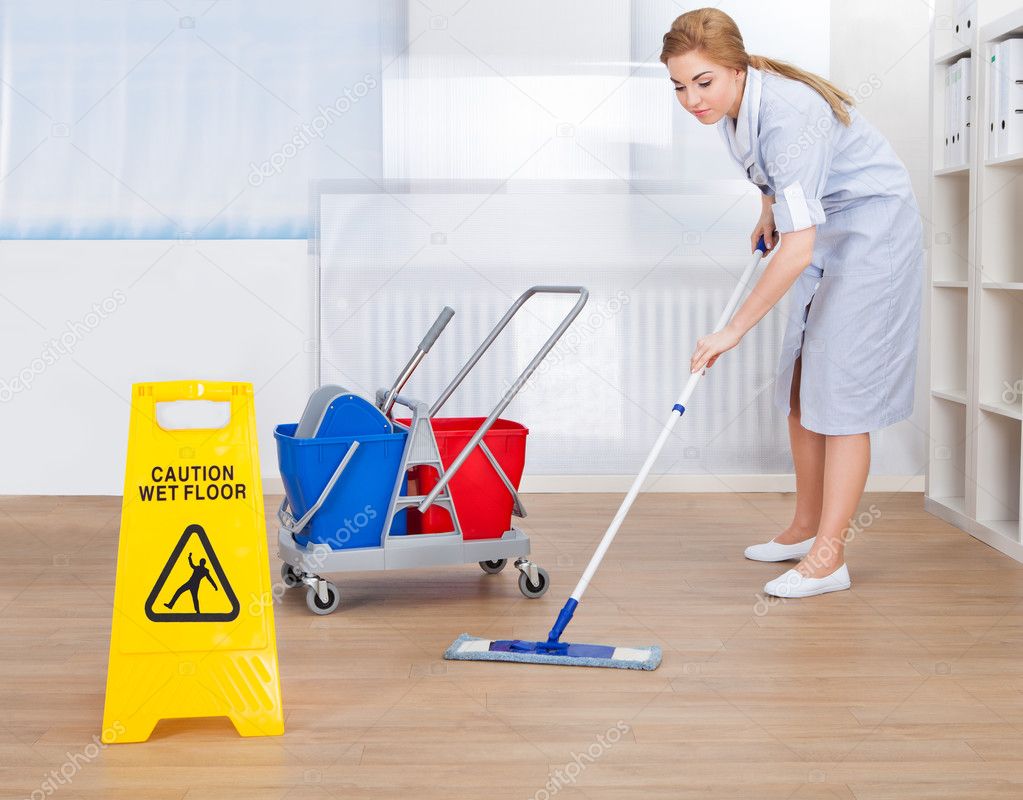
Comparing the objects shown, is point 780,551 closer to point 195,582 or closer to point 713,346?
point 713,346

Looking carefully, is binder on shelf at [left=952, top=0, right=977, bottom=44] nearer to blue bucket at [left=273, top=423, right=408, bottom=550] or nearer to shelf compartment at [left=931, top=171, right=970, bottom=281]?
shelf compartment at [left=931, top=171, right=970, bottom=281]

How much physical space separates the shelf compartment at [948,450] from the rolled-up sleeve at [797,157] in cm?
125

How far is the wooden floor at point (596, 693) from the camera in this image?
1414 mm

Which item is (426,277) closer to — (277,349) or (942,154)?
(277,349)

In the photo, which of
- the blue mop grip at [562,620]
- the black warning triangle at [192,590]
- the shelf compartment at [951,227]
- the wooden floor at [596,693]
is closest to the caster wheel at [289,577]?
the wooden floor at [596,693]

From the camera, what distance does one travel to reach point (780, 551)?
2.56 m

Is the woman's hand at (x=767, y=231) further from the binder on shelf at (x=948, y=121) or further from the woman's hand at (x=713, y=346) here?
the binder on shelf at (x=948, y=121)

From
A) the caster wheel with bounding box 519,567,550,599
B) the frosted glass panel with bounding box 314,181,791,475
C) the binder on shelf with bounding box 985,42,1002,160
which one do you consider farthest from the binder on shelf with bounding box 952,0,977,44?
the caster wheel with bounding box 519,567,550,599

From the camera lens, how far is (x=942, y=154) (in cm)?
301

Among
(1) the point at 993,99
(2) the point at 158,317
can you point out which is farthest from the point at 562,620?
(2) the point at 158,317

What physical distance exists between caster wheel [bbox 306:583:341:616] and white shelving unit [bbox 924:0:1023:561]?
150cm

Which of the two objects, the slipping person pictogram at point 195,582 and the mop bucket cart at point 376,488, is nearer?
the slipping person pictogram at point 195,582

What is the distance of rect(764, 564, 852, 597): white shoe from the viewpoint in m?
2.25

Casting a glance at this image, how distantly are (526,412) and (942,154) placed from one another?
1371mm
